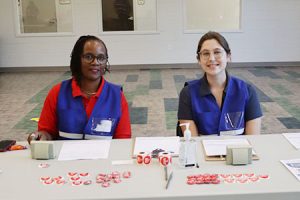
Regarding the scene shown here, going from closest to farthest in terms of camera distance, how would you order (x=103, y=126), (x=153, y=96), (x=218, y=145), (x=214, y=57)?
(x=218, y=145) < (x=103, y=126) < (x=214, y=57) < (x=153, y=96)

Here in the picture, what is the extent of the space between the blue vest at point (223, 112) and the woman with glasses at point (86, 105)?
0.43m

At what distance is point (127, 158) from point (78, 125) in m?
0.54

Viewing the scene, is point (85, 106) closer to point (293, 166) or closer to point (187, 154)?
point (187, 154)

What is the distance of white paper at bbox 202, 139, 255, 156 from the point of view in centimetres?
207

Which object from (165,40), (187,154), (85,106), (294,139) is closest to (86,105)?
(85,106)

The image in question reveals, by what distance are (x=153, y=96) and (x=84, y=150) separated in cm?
447

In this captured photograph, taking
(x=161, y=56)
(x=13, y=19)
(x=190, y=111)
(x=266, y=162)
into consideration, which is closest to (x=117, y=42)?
(x=161, y=56)

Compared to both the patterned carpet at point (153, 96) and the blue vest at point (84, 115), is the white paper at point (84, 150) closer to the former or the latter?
the blue vest at point (84, 115)

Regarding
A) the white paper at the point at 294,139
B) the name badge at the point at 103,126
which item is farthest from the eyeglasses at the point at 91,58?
the white paper at the point at 294,139

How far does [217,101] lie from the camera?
2.59 metres

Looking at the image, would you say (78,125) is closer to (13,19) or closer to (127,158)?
(127,158)

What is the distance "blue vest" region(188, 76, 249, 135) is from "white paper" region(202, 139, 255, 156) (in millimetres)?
286

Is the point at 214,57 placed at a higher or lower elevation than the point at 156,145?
higher

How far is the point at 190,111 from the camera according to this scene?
8.55ft
